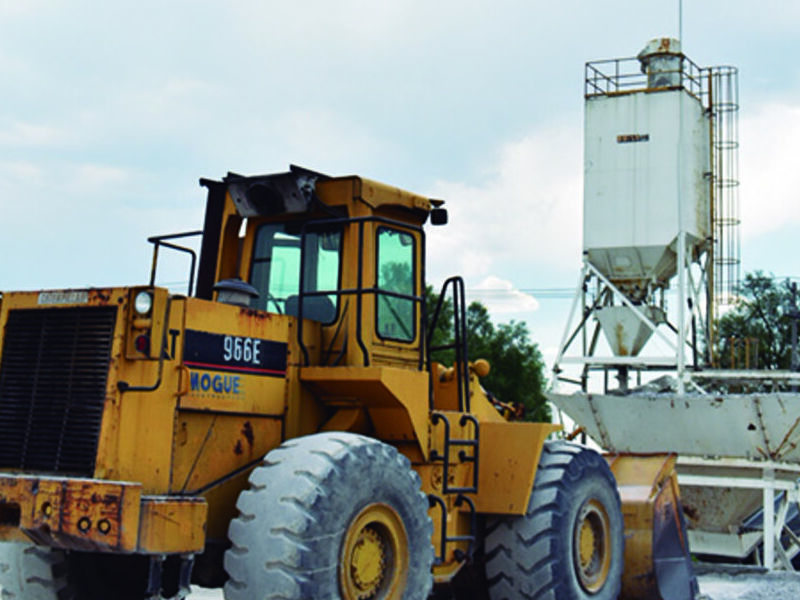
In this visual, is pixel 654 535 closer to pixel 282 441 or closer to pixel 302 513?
pixel 282 441

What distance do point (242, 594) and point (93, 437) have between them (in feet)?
4.38

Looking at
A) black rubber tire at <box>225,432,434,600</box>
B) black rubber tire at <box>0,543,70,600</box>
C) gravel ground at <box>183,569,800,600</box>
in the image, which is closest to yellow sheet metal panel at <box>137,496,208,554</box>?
black rubber tire at <box>225,432,434,600</box>

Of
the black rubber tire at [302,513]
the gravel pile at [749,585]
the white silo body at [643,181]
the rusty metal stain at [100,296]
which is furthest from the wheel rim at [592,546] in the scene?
the white silo body at [643,181]

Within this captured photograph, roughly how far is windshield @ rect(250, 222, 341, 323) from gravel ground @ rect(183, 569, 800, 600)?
11.3 feet

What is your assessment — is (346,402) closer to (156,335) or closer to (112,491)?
(156,335)

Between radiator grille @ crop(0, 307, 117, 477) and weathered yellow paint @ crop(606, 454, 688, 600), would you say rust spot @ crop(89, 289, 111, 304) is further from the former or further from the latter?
weathered yellow paint @ crop(606, 454, 688, 600)

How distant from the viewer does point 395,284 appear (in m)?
7.84

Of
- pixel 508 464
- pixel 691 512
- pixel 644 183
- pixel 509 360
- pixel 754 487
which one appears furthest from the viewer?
pixel 509 360

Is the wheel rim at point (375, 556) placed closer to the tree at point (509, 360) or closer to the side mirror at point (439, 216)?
the side mirror at point (439, 216)

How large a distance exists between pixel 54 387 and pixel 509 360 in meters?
45.6

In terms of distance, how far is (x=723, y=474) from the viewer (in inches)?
637

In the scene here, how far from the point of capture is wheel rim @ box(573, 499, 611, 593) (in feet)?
28.0

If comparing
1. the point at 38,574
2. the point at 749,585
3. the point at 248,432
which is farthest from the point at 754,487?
the point at 38,574

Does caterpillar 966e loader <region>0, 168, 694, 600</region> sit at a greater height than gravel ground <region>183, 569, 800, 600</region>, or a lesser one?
greater
